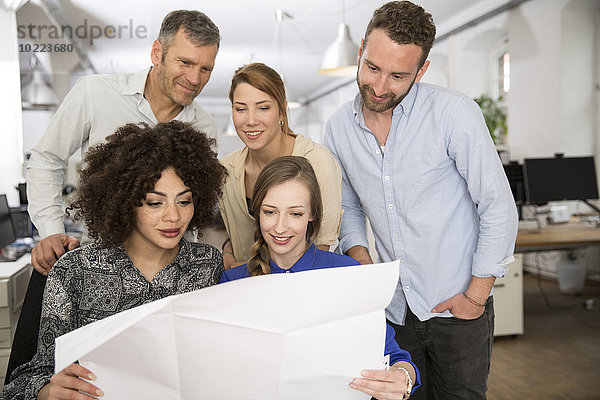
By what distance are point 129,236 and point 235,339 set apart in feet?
2.08

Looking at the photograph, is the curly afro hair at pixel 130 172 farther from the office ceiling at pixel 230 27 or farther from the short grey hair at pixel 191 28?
the office ceiling at pixel 230 27

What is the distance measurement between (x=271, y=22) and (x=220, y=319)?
14.3ft

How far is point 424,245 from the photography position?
175 cm

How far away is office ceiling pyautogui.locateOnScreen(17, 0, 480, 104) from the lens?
3.11m

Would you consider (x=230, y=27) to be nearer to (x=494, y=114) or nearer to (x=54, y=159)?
(x=54, y=159)

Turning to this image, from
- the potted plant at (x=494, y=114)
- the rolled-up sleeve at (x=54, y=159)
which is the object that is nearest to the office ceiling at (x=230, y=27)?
the rolled-up sleeve at (x=54, y=159)

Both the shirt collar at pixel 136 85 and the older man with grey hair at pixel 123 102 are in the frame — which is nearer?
the older man with grey hair at pixel 123 102

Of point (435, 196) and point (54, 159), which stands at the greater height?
point (54, 159)

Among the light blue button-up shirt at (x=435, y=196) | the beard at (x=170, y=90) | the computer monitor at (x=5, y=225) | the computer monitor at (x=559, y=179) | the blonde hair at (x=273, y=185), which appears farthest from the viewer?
the computer monitor at (x=559, y=179)

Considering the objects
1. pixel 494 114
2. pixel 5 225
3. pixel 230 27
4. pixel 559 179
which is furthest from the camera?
pixel 494 114

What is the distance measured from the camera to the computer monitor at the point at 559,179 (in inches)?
183

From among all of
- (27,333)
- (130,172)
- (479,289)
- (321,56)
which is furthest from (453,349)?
(321,56)

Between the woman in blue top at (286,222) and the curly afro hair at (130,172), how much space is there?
0.18m

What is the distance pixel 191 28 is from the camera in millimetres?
1844
